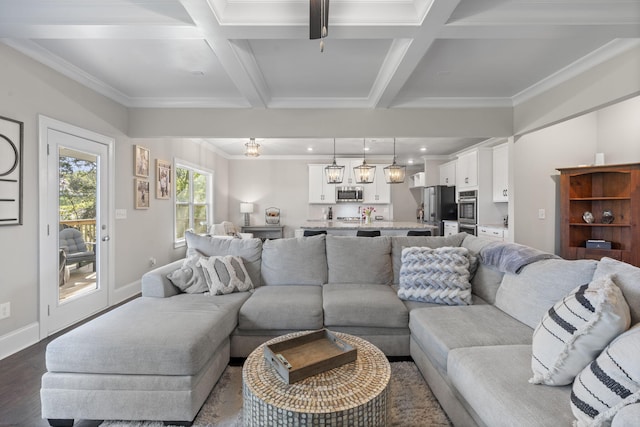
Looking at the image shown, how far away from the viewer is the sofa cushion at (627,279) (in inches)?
51.7

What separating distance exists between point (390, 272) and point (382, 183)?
506cm

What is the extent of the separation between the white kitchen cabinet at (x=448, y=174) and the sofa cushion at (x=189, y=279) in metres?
5.66

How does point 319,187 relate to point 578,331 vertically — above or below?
above

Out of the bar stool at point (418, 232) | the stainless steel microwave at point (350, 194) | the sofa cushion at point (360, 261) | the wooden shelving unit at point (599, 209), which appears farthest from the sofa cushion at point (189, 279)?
the stainless steel microwave at point (350, 194)

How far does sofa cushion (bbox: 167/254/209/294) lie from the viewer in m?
2.60

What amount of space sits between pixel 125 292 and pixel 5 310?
1.49m

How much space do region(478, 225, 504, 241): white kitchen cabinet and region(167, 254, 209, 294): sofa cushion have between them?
166 inches

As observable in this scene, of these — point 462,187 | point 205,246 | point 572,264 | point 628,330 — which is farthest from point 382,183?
point 628,330

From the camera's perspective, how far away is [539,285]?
1946 millimetres

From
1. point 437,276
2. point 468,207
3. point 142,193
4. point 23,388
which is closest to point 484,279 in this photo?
point 437,276

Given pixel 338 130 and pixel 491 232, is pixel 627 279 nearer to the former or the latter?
pixel 338 130

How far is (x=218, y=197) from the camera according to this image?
7.24m

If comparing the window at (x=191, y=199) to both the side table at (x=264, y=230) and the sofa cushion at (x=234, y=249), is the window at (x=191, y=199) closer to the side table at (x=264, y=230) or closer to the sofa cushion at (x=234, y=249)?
the side table at (x=264, y=230)

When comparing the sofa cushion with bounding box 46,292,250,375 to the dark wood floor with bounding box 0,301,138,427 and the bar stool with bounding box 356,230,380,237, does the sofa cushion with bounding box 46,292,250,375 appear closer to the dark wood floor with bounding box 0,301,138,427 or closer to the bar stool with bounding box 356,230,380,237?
the dark wood floor with bounding box 0,301,138,427
